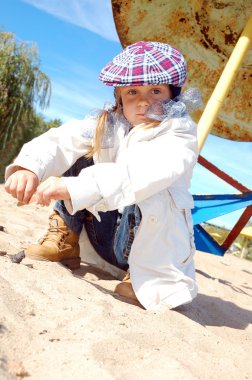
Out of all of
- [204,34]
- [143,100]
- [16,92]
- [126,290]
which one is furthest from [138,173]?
[16,92]

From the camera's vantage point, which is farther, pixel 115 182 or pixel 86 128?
pixel 86 128

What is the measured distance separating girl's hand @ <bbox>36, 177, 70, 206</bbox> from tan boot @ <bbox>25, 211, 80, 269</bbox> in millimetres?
550

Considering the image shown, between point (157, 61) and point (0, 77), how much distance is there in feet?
36.6

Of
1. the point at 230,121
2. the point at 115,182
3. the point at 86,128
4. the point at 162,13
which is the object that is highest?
the point at 162,13

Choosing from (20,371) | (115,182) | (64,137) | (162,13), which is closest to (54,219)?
(64,137)

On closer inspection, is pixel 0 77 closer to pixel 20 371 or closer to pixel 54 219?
pixel 54 219

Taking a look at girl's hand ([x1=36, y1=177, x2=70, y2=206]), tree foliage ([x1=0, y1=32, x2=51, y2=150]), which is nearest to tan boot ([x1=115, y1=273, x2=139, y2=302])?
girl's hand ([x1=36, y1=177, x2=70, y2=206])

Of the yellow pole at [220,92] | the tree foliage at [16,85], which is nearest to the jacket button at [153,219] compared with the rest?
the yellow pole at [220,92]

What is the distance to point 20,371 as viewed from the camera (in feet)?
3.04

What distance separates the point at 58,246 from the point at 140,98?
714mm

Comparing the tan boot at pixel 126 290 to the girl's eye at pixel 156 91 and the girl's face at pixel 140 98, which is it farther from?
the girl's eye at pixel 156 91

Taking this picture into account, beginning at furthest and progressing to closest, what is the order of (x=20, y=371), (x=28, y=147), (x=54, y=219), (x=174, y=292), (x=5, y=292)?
(x=54, y=219) < (x=28, y=147) < (x=174, y=292) < (x=5, y=292) < (x=20, y=371)

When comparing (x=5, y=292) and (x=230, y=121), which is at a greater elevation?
(x=230, y=121)

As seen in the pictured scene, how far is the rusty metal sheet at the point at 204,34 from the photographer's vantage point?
3135mm
